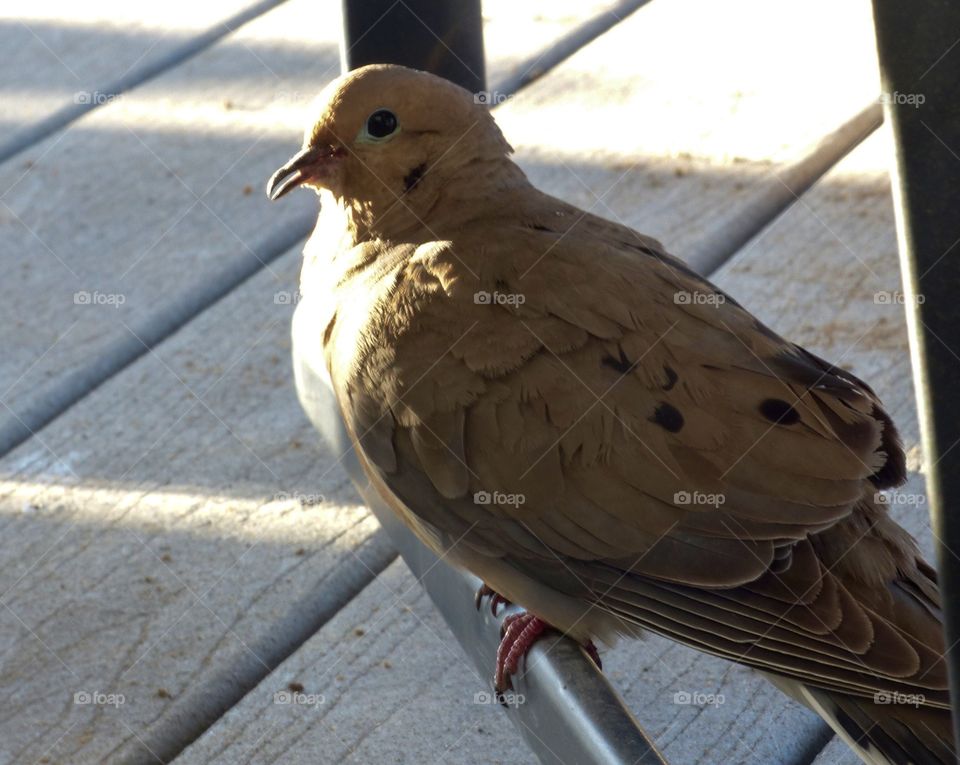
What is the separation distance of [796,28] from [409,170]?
154 centimetres

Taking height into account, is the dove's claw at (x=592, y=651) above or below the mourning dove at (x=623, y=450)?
below

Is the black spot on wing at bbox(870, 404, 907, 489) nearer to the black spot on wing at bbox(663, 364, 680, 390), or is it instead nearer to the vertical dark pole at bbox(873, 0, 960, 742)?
the black spot on wing at bbox(663, 364, 680, 390)

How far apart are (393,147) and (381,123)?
1.6 inches

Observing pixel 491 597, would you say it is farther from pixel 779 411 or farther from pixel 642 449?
pixel 779 411

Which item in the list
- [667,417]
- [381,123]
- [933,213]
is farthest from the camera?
[381,123]

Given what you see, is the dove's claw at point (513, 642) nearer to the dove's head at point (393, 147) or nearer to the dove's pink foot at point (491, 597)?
the dove's pink foot at point (491, 597)

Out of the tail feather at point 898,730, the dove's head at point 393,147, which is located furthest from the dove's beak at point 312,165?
the tail feather at point 898,730

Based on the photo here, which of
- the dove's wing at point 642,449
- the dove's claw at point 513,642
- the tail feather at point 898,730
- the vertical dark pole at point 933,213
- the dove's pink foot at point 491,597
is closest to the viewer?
the vertical dark pole at point 933,213

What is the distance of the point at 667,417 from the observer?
1629mm

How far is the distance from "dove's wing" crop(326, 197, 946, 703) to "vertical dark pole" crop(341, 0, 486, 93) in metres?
0.32

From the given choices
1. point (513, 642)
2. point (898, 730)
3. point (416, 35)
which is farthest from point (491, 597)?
point (416, 35)

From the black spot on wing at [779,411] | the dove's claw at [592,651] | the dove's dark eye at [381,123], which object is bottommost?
the dove's claw at [592,651]

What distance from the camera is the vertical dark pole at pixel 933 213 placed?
83 cm

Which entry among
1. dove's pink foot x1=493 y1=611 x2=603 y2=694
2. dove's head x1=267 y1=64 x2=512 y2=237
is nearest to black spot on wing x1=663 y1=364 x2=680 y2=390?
dove's pink foot x1=493 y1=611 x2=603 y2=694
